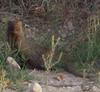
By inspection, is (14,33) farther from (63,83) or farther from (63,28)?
(63,28)

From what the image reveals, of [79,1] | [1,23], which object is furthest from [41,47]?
[79,1]

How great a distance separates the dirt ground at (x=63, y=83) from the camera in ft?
14.9

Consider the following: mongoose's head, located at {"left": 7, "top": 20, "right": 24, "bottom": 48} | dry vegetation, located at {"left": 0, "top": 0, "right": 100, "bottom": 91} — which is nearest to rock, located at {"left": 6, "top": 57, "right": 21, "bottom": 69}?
dry vegetation, located at {"left": 0, "top": 0, "right": 100, "bottom": 91}

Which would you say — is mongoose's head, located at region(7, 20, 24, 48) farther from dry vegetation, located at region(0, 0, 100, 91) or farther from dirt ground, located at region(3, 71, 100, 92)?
dirt ground, located at region(3, 71, 100, 92)

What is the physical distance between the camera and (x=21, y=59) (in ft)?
16.7

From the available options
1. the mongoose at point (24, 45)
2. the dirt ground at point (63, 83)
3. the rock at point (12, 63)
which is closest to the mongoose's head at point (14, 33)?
the mongoose at point (24, 45)

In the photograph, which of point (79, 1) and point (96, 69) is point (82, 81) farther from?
point (79, 1)

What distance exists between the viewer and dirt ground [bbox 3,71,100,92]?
453cm

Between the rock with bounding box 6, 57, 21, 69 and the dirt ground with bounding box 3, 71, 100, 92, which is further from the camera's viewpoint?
the rock with bounding box 6, 57, 21, 69

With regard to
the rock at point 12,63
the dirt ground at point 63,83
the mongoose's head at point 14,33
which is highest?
the mongoose's head at point 14,33

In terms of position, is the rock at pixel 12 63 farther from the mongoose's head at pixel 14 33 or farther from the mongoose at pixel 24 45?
the mongoose's head at pixel 14 33

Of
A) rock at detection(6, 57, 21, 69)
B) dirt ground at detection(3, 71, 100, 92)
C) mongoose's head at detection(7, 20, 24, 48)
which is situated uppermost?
mongoose's head at detection(7, 20, 24, 48)

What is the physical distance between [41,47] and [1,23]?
1.07 meters

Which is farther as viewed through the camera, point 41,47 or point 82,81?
point 41,47
